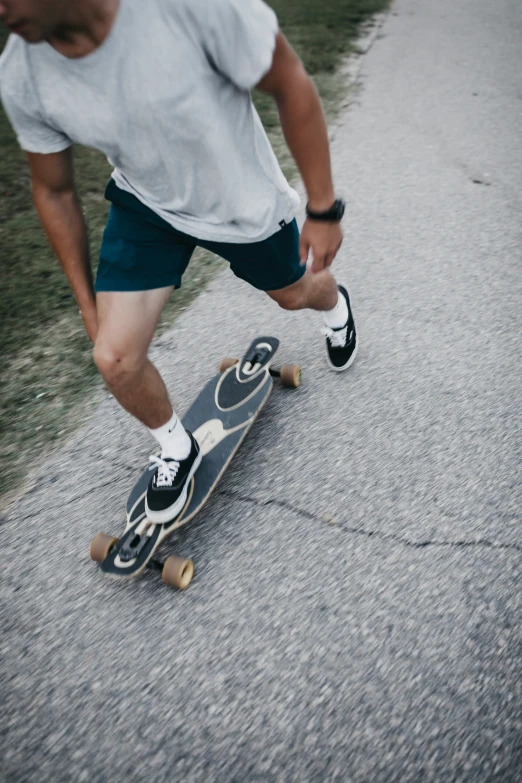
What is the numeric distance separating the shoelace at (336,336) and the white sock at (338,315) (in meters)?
0.02

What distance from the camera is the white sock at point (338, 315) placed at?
114 inches

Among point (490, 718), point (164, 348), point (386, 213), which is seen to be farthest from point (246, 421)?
point (386, 213)

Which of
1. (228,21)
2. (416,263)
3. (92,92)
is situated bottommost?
(416,263)

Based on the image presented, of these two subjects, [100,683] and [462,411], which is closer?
[100,683]

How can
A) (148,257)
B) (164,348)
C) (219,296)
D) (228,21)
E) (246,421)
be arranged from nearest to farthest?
(228,21) → (148,257) → (246,421) → (164,348) → (219,296)

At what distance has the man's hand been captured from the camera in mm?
2043

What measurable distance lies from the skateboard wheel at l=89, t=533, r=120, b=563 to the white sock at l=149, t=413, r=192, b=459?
1.27 feet

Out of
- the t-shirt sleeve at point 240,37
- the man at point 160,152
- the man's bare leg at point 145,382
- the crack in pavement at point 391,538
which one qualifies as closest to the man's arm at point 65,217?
the man at point 160,152

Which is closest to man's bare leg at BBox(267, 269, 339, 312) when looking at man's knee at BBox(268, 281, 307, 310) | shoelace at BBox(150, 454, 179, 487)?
man's knee at BBox(268, 281, 307, 310)

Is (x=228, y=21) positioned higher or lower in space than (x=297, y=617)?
higher

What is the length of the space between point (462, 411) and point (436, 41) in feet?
25.9

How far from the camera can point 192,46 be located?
159cm

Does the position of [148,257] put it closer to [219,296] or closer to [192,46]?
[192,46]

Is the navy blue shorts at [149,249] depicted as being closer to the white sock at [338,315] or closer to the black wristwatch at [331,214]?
the black wristwatch at [331,214]
